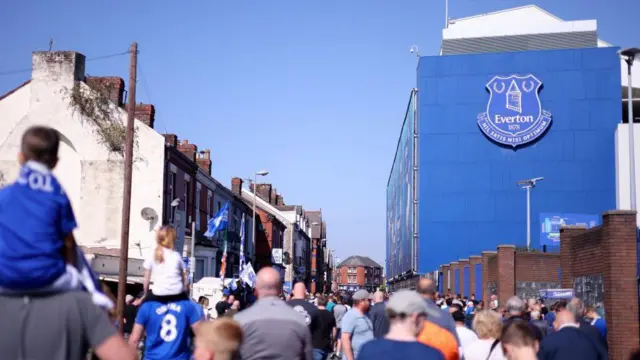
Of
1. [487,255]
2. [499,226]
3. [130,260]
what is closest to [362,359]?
[130,260]

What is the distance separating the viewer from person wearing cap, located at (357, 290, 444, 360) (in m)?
4.94

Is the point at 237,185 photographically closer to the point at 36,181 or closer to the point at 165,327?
the point at 165,327

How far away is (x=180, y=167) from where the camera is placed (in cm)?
3738

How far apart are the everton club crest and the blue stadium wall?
47cm

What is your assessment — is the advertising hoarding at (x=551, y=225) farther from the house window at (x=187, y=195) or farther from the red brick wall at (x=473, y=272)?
the house window at (x=187, y=195)

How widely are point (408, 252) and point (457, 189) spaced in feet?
49.6

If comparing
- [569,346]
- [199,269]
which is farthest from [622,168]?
[569,346]

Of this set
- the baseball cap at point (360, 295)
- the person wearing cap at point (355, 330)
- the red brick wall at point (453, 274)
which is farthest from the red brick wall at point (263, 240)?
the person wearing cap at point (355, 330)

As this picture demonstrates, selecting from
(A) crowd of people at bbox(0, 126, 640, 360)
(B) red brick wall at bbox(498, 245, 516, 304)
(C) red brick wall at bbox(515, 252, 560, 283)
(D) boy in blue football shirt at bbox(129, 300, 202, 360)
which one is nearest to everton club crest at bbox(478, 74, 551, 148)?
(C) red brick wall at bbox(515, 252, 560, 283)

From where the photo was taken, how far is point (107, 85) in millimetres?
34156

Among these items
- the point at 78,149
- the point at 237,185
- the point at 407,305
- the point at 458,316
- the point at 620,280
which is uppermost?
the point at 237,185

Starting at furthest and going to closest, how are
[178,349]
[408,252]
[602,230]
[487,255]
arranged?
1. [408,252]
2. [487,255]
3. [602,230]
4. [178,349]

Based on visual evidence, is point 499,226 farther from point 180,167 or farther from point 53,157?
point 53,157

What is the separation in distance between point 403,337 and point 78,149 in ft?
101
